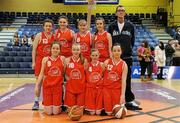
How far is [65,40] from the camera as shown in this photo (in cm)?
645

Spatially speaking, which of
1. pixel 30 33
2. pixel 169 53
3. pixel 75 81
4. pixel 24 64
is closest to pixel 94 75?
pixel 75 81

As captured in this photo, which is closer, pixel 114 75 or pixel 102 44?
pixel 114 75

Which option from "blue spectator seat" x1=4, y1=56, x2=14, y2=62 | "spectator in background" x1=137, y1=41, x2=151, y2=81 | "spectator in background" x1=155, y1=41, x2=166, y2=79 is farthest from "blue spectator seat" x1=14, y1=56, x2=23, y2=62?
"spectator in background" x1=155, y1=41, x2=166, y2=79

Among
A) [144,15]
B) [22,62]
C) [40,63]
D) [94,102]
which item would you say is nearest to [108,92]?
[94,102]

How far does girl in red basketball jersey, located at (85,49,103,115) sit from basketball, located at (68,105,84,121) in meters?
0.37

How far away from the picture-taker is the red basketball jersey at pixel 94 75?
6156 millimetres

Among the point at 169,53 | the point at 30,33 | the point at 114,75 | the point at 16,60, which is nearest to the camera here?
the point at 114,75

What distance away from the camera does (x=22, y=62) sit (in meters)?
15.4

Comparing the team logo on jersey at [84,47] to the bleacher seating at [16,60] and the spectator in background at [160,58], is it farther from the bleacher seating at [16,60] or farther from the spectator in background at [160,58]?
the bleacher seating at [16,60]

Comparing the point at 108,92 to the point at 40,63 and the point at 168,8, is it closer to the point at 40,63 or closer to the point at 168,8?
the point at 40,63

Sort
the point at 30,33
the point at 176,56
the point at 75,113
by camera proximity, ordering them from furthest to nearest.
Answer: the point at 30,33, the point at 176,56, the point at 75,113

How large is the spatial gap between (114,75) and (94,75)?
1.07ft

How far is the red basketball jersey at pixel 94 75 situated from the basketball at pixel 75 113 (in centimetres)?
53

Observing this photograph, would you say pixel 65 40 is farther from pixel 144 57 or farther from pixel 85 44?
pixel 144 57
